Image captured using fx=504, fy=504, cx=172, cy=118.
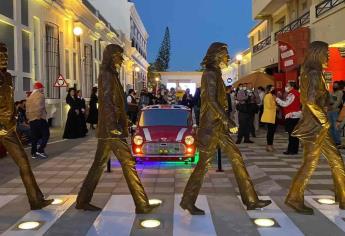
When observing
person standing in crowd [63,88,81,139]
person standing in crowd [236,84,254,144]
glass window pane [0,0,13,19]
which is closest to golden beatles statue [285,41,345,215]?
person standing in crowd [236,84,254,144]

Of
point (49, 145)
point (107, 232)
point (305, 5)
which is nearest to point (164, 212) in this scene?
point (107, 232)

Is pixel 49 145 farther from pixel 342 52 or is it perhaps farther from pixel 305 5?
pixel 305 5

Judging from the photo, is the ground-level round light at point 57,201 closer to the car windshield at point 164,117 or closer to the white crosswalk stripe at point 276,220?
the white crosswalk stripe at point 276,220

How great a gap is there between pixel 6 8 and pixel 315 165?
44.8 feet

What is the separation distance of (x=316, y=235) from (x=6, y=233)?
338 centimetres

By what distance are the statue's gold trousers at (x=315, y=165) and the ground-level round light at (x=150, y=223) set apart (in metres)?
1.75

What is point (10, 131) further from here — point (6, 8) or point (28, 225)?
point (6, 8)

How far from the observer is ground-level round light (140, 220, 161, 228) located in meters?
5.76

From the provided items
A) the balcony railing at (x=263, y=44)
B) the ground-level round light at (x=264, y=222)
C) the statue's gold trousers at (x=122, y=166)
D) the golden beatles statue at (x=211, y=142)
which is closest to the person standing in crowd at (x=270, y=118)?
the golden beatles statue at (x=211, y=142)

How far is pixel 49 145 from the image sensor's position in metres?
15.1

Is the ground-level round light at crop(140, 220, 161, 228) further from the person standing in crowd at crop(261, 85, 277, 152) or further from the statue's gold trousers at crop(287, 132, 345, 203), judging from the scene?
the person standing in crowd at crop(261, 85, 277, 152)

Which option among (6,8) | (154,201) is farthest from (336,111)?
(6,8)

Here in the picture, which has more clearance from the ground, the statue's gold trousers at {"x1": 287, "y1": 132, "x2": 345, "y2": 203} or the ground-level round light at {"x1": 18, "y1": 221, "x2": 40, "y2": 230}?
the statue's gold trousers at {"x1": 287, "y1": 132, "x2": 345, "y2": 203}

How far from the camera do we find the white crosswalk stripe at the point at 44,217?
5598mm
